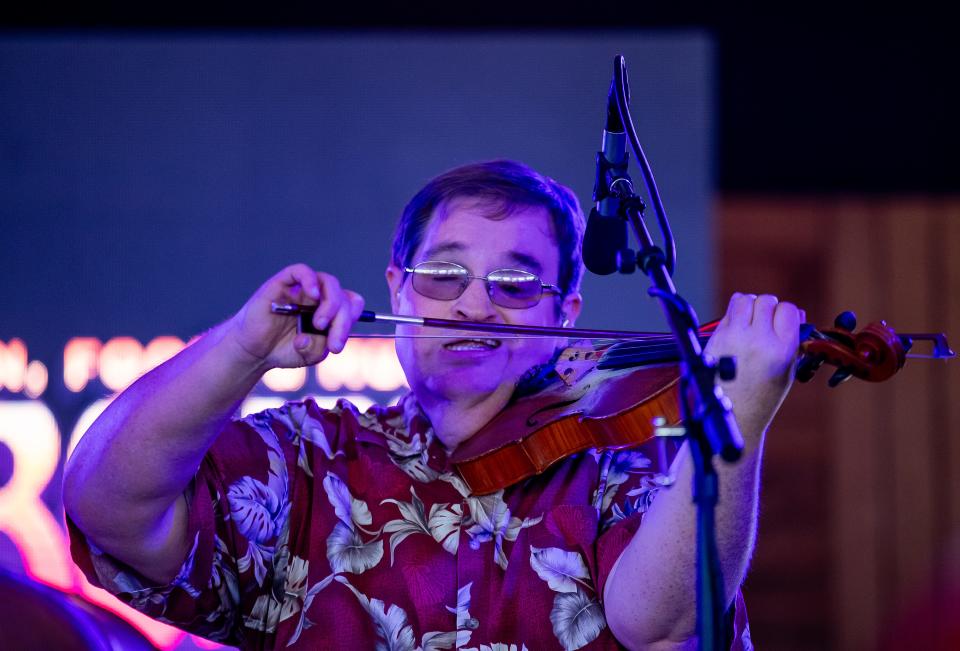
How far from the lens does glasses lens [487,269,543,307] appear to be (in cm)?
159

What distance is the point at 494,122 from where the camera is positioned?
3262mm

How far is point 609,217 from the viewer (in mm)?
1320

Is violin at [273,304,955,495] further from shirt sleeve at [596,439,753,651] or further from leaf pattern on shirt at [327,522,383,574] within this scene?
leaf pattern on shirt at [327,522,383,574]

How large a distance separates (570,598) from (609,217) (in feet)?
1.67

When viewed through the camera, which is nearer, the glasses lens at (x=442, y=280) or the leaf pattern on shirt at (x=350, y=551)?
the leaf pattern on shirt at (x=350, y=551)

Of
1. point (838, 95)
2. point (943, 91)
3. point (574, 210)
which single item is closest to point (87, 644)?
point (574, 210)

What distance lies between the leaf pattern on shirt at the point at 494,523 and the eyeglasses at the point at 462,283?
1.02ft

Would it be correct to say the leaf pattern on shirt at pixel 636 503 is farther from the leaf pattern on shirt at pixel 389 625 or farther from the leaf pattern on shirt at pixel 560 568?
the leaf pattern on shirt at pixel 389 625

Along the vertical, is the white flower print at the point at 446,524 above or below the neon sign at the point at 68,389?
above

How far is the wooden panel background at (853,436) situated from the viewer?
3.82 metres

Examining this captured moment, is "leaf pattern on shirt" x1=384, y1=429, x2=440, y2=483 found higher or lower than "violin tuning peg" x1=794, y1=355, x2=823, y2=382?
lower

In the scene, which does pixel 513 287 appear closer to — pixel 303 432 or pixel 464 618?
pixel 303 432

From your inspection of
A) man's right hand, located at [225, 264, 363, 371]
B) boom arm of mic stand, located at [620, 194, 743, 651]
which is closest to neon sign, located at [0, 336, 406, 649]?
man's right hand, located at [225, 264, 363, 371]

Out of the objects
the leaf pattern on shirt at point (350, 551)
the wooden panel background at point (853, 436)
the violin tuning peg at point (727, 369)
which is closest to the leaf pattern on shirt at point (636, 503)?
the leaf pattern on shirt at point (350, 551)
